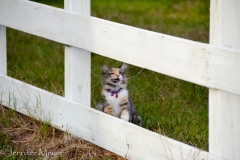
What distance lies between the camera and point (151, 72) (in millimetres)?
6441

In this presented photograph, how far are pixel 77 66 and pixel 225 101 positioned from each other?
1.35 metres

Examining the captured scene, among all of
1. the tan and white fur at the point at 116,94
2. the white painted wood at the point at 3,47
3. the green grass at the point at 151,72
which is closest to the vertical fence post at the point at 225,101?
the green grass at the point at 151,72

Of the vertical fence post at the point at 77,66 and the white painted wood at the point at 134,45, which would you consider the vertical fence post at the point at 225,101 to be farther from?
the vertical fence post at the point at 77,66

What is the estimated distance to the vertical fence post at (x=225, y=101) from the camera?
3279 millimetres

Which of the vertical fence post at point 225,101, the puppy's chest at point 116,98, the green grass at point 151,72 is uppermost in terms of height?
the vertical fence post at point 225,101

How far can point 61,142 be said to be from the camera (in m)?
4.56

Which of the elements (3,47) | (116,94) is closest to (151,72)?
(116,94)

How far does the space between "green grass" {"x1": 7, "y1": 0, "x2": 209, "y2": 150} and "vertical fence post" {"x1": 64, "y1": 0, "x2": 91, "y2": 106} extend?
48 cm

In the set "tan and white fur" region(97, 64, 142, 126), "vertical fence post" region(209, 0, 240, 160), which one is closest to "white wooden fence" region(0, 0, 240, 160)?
"vertical fence post" region(209, 0, 240, 160)

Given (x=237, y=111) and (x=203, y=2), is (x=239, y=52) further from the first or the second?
(x=203, y=2)

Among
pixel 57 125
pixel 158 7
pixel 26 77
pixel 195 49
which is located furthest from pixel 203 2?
pixel 195 49

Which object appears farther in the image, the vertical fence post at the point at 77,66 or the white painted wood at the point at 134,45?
the vertical fence post at the point at 77,66

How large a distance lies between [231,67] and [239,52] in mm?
99

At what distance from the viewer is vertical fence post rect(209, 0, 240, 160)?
3279 millimetres
